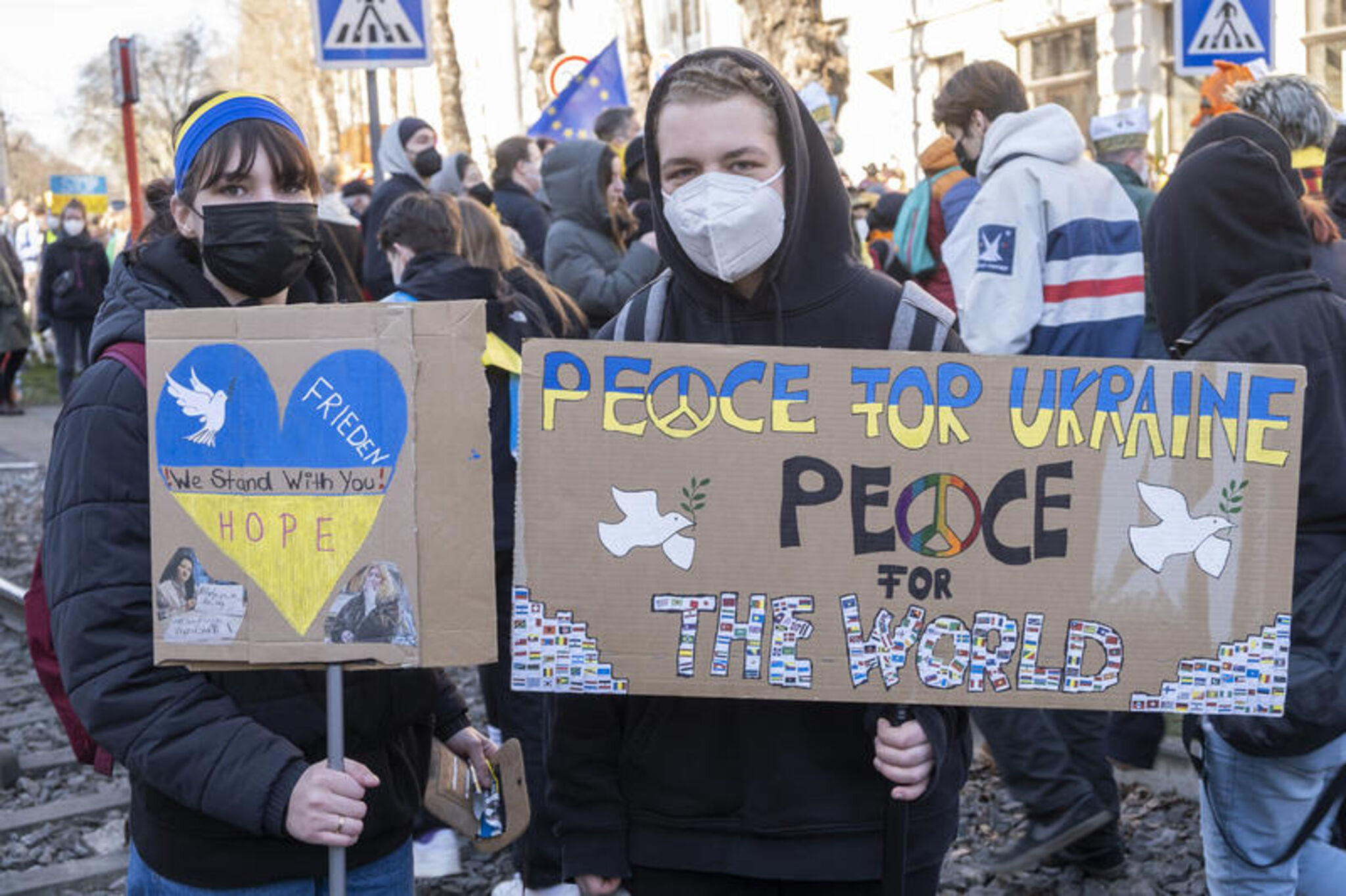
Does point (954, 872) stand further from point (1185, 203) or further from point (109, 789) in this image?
point (109, 789)

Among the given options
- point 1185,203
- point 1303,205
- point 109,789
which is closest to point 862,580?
point 1185,203

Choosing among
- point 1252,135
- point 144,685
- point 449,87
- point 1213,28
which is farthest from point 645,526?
point 449,87

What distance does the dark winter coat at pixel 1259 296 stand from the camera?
119 inches

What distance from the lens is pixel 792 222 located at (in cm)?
250

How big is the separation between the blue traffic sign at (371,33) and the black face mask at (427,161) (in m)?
0.69

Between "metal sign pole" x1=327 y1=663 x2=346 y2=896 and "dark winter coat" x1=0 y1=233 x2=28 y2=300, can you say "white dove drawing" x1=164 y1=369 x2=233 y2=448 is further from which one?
"dark winter coat" x1=0 y1=233 x2=28 y2=300

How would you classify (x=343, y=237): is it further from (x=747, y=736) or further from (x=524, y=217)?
(x=747, y=736)

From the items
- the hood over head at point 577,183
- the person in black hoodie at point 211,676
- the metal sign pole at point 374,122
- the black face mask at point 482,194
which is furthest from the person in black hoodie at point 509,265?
the black face mask at point 482,194

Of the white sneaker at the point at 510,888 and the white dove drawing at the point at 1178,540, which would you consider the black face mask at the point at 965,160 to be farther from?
the white dove drawing at the point at 1178,540

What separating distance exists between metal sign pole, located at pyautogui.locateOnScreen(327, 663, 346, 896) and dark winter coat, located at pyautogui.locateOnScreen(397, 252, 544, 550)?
7.26 ft

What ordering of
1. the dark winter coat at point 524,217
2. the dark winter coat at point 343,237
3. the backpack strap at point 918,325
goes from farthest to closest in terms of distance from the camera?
1. the dark winter coat at point 524,217
2. the dark winter coat at point 343,237
3. the backpack strap at point 918,325

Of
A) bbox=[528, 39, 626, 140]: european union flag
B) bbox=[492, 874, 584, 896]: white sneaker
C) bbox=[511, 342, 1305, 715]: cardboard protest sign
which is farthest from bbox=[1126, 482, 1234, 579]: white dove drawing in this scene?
bbox=[528, 39, 626, 140]: european union flag

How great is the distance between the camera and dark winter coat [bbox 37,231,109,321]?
16.1 metres

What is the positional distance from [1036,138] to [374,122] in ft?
13.9
